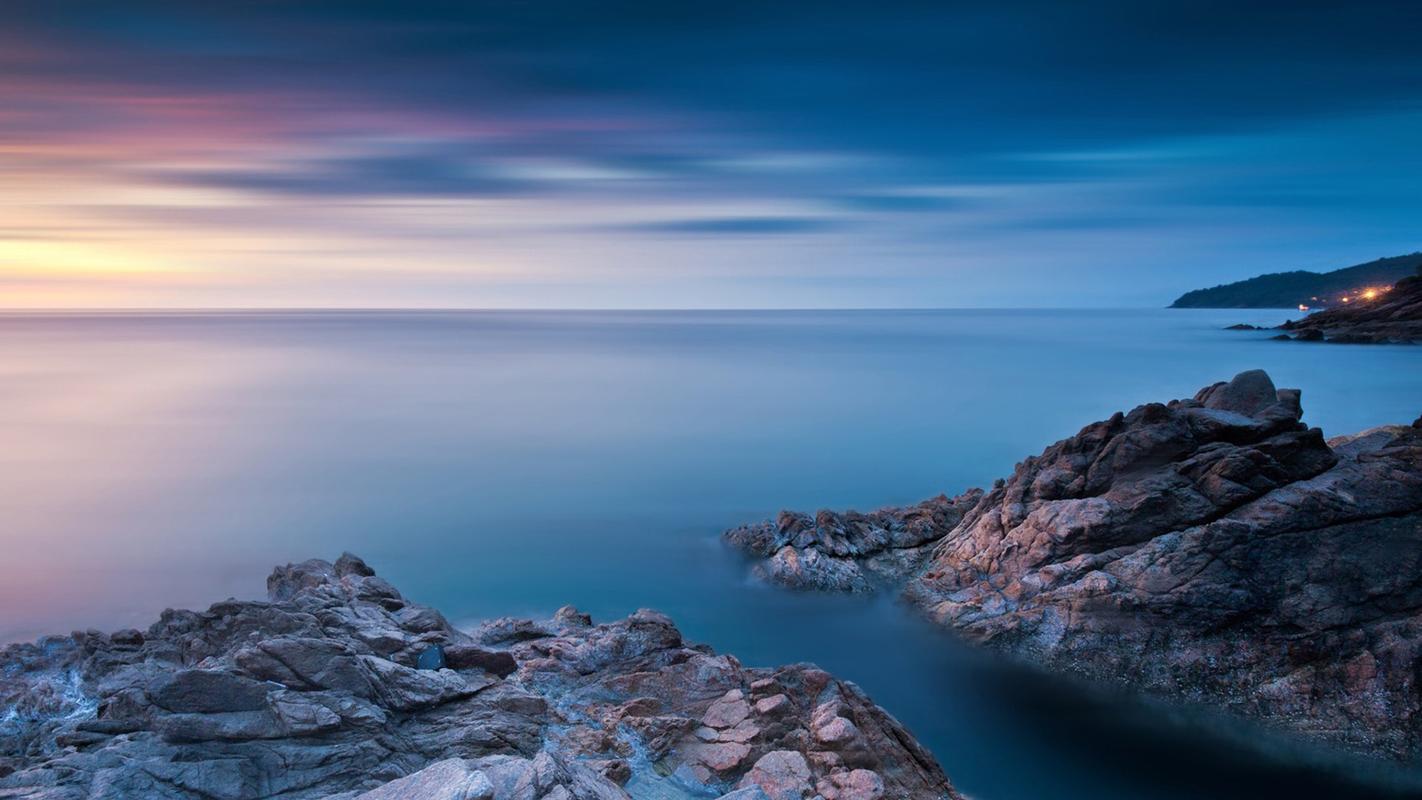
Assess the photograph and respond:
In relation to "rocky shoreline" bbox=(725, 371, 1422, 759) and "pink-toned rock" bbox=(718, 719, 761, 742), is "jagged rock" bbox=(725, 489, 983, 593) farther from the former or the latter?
"pink-toned rock" bbox=(718, 719, 761, 742)

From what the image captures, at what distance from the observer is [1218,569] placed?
48.3 feet

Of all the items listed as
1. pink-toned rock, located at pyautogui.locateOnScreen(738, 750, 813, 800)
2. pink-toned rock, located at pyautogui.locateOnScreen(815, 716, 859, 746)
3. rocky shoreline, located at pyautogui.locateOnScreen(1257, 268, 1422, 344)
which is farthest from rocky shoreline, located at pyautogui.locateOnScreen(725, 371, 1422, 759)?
rocky shoreline, located at pyautogui.locateOnScreen(1257, 268, 1422, 344)

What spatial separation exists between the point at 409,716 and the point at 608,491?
66.5ft

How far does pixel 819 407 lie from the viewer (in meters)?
50.0

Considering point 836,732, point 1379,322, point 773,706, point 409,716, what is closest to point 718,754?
point 773,706

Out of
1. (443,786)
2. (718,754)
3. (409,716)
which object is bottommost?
(718,754)

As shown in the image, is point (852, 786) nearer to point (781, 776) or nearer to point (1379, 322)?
point (781, 776)

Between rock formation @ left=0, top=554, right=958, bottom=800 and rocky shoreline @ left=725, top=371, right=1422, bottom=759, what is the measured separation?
6291 millimetres

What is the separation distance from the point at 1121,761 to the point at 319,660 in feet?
39.3

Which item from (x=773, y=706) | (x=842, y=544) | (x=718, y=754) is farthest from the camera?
(x=842, y=544)

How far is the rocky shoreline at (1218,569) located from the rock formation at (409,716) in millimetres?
6291

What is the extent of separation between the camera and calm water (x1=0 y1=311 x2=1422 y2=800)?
14.2m

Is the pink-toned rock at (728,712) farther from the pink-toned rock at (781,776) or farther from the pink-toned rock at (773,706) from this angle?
the pink-toned rock at (781,776)

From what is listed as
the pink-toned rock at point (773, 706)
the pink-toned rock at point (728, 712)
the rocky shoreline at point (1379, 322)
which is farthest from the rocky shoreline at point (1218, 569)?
the rocky shoreline at point (1379, 322)
